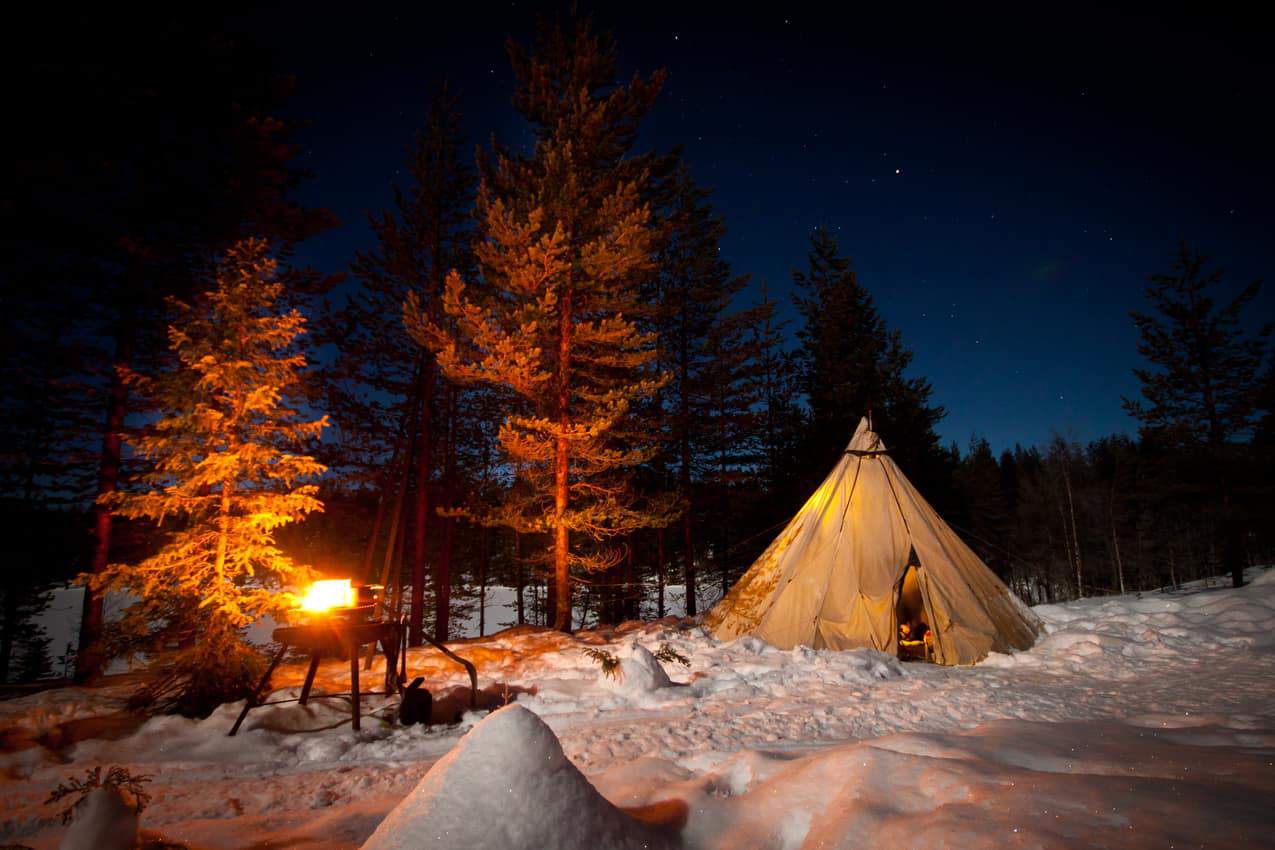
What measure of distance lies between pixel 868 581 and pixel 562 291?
25.7 ft

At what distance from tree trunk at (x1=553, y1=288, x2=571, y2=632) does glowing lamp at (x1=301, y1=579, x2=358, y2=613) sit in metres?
4.38

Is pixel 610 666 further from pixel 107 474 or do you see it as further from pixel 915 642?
pixel 107 474

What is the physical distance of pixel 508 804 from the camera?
1.92 meters

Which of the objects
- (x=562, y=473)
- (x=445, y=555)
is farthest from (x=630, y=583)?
(x=445, y=555)

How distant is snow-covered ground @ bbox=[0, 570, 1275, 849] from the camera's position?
196 cm

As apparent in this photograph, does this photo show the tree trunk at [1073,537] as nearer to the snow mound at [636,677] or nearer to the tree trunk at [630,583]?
the tree trunk at [630,583]

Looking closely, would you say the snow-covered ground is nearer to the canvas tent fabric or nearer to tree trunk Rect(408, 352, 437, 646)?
the canvas tent fabric

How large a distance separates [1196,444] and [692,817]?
84.8 ft

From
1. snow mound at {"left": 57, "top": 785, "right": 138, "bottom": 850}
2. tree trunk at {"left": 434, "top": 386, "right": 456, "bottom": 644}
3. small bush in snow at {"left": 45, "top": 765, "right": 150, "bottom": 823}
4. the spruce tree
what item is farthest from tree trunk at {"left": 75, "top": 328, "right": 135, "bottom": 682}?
snow mound at {"left": 57, "top": 785, "right": 138, "bottom": 850}

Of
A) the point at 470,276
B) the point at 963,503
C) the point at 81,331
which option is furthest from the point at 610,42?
the point at 963,503

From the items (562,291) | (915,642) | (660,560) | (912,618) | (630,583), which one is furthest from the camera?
(660,560)

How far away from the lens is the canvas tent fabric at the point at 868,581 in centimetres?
762

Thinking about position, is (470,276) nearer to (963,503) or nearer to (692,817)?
(692,817)

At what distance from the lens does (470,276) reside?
1408 cm
